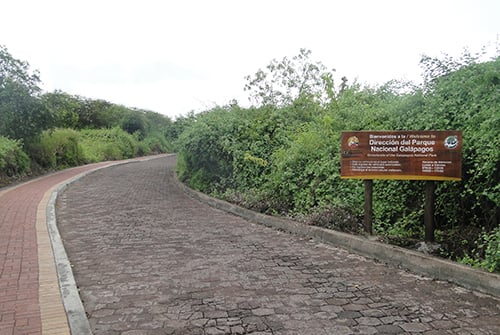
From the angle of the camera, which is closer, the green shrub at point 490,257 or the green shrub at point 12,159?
the green shrub at point 490,257

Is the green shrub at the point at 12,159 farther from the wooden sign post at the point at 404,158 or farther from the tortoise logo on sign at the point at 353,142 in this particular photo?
the wooden sign post at the point at 404,158

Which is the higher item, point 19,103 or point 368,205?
point 19,103

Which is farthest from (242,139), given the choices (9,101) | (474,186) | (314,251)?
(9,101)

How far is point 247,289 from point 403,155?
303 centimetres

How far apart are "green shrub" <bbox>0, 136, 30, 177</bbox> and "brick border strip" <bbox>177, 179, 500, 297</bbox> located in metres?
11.0

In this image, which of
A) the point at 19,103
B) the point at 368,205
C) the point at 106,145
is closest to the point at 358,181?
the point at 368,205

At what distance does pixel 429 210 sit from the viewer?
5570 mm

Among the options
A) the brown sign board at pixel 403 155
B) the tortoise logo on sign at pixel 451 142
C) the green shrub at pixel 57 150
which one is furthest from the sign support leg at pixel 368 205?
the green shrub at pixel 57 150

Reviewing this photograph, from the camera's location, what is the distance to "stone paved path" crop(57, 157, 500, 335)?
143 inches

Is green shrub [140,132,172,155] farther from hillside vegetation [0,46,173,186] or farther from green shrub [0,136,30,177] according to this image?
green shrub [0,136,30,177]

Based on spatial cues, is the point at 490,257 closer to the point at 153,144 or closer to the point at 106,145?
the point at 106,145

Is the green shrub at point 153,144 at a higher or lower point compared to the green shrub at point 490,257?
higher

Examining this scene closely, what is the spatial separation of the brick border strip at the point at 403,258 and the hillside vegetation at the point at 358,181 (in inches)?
7.3

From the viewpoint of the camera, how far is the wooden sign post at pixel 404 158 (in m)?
5.47
